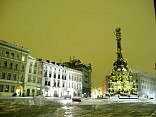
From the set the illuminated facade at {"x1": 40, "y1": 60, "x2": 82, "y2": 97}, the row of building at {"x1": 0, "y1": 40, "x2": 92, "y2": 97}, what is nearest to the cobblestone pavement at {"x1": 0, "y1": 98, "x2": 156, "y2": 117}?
the row of building at {"x1": 0, "y1": 40, "x2": 92, "y2": 97}

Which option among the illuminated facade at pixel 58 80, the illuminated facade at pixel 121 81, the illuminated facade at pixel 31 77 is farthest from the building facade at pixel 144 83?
the illuminated facade at pixel 31 77

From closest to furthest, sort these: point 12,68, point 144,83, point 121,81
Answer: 1. point 12,68
2. point 121,81
3. point 144,83

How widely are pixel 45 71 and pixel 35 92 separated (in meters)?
8.37

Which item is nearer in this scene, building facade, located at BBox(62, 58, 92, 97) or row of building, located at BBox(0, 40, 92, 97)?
row of building, located at BBox(0, 40, 92, 97)

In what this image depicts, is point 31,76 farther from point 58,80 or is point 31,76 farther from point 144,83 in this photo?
point 144,83

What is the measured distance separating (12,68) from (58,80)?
864 inches

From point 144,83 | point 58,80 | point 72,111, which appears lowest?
point 72,111

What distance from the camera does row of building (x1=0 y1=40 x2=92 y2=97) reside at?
1912 inches

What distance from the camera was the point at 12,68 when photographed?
1987 inches

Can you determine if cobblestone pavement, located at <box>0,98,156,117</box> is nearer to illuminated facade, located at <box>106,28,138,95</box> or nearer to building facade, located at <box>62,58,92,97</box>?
illuminated facade, located at <box>106,28,138,95</box>

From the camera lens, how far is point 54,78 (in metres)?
66.6

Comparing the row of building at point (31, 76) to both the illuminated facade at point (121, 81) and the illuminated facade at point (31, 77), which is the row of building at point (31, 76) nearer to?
the illuminated facade at point (31, 77)

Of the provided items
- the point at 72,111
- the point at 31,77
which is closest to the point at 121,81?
the point at 31,77

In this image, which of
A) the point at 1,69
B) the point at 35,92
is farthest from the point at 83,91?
the point at 1,69
